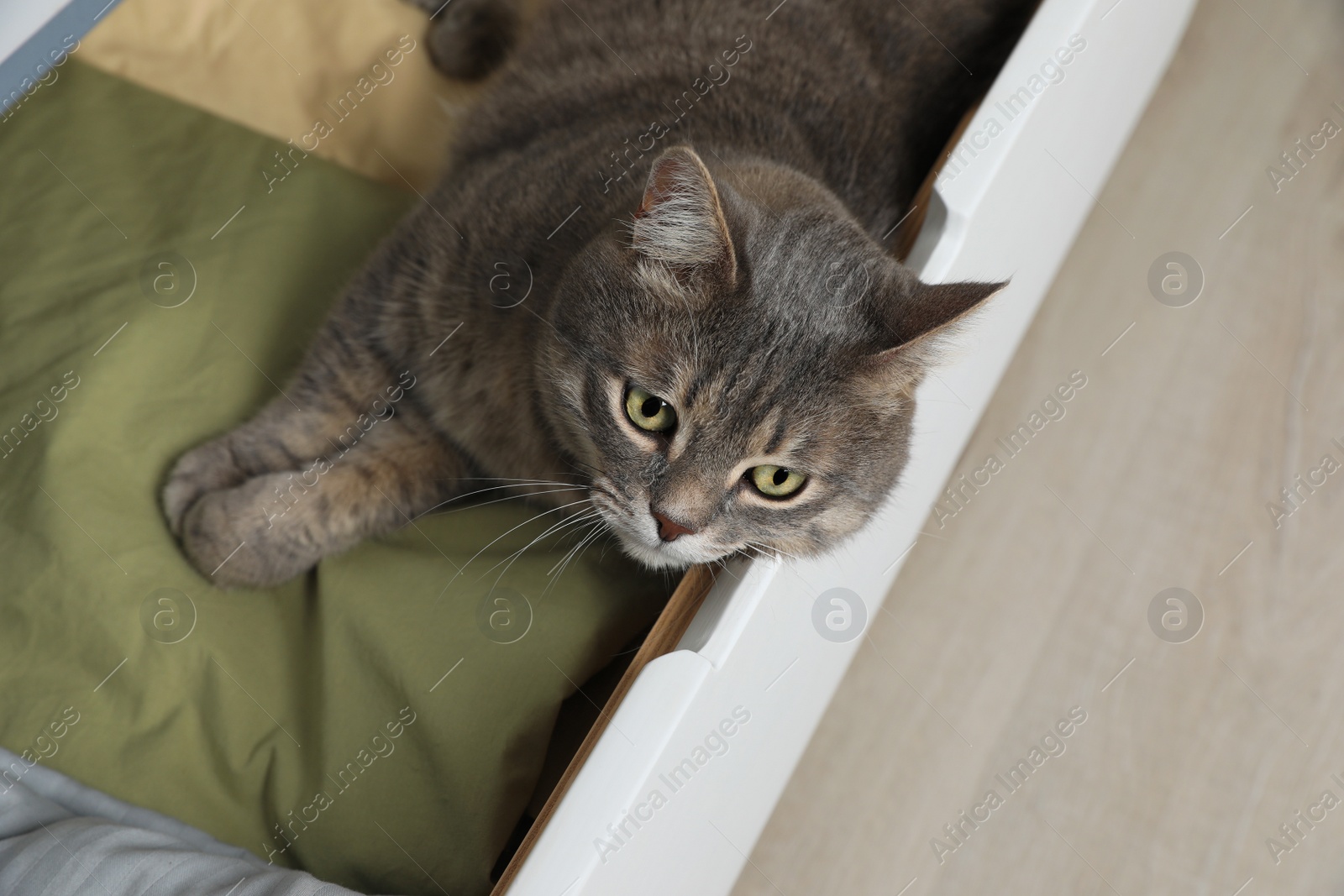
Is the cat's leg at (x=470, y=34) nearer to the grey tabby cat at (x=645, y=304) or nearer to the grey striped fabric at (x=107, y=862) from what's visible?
the grey tabby cat at (x=645, y=304)

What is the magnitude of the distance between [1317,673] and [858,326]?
1.26 meters

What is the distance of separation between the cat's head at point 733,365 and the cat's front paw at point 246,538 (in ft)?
1.48

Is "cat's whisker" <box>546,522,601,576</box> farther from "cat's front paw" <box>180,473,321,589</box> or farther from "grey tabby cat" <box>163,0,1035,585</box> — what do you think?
"cat's front paw" <box>180,473,321,589</box>

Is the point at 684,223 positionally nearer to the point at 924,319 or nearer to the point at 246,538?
the point at 924,319

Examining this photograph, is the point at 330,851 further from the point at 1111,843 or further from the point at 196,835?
the point at 1111,843

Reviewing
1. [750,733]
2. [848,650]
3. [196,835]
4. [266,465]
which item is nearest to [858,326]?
[750,733]

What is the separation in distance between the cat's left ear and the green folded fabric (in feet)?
1.51

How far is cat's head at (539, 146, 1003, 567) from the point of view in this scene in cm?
90

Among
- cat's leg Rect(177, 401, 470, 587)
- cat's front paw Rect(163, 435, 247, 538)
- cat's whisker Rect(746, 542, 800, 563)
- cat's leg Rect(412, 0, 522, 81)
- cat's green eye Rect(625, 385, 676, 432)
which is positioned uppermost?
cat's leg Rect(412, 0, 522, 81)

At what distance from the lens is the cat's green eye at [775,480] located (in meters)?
0.95

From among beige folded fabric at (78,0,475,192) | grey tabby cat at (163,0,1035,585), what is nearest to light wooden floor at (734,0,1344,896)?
grey tabby cat at (163,0,1035,585)

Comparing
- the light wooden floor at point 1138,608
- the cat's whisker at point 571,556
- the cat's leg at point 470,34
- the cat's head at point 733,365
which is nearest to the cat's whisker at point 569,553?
the cat's whisker at point 571,556

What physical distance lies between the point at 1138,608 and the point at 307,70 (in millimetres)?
1727

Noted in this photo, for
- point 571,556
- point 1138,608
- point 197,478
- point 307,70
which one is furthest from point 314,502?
point 1138,608
